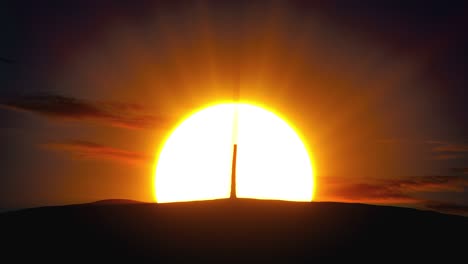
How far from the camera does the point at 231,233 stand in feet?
138

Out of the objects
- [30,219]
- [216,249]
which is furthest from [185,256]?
[30,219]

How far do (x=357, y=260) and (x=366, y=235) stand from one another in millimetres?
6332

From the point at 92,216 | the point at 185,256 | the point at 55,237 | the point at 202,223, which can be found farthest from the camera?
the point at 92,216

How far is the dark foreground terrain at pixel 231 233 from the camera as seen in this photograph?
37750mm

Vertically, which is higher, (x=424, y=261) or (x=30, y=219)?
(x=30, y=219)

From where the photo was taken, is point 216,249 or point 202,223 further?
point 202,223

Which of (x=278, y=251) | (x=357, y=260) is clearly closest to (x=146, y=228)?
(x=278, y=251)

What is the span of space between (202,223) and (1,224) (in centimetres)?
1447

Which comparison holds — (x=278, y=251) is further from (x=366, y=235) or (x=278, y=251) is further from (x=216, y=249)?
(x=366, y=235)

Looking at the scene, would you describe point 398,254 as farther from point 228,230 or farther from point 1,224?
point 1,224

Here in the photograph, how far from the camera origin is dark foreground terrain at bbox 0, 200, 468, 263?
3775 cm

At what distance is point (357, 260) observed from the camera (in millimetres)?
37219

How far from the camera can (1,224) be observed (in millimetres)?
46000

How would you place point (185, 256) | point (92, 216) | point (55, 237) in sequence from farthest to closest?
point (92, 216) < point (55, 237) < point (185, 256)
